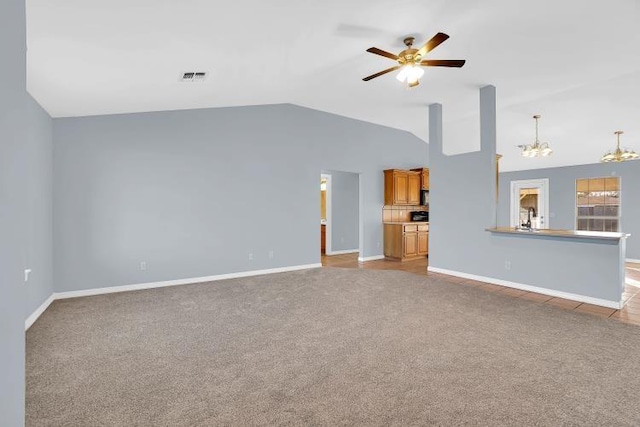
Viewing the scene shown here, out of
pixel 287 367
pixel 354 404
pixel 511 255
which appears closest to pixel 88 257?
pixel 287 367

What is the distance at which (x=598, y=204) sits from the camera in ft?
25.6

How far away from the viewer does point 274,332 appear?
3.06m

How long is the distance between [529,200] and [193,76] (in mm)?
9534

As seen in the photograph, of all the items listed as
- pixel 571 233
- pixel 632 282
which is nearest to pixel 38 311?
pixel 571 233

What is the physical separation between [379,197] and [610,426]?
5838mm

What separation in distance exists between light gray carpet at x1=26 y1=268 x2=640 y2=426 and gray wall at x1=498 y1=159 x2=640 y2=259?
5702 millimetres

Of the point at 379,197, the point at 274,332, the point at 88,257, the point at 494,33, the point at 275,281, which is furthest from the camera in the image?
the point at 379,197

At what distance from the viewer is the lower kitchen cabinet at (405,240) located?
277 inches

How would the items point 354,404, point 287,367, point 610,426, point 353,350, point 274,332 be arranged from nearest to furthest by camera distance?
point 610,426 → point 354,404 → point 287,367 → point 353,350 → point 274,332

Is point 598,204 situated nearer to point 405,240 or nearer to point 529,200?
point 529,200

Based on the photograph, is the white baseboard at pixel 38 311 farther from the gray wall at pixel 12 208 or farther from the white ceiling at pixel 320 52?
the gray wall at pixel 12 208

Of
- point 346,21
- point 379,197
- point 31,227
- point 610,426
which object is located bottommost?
point 610,426

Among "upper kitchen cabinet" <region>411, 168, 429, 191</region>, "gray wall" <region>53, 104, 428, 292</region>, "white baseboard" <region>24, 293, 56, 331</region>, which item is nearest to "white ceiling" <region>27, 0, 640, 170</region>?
"gray wall" <region>53, 104, 428, 292</region>

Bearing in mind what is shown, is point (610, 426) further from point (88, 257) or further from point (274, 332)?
point (88, 257)
